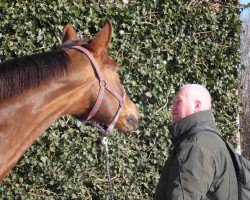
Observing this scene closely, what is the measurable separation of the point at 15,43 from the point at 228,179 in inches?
105

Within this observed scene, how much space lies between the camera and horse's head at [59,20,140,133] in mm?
2951

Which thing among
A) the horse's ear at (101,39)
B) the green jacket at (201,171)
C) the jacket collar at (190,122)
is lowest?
the green jacket at (201,171)

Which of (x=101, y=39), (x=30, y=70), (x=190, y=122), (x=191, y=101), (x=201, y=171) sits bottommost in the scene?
(x=201, y=171)

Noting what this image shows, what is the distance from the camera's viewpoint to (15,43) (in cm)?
451

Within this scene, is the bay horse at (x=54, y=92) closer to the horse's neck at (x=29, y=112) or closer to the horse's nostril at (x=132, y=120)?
the horse's neck at (x=29, y=112)

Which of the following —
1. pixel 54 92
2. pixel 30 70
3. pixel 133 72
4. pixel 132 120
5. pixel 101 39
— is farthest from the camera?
pixel 133 72

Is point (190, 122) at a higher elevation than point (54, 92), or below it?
below

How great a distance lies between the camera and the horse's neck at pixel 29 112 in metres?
2.63

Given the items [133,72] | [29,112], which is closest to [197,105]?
[29,112]

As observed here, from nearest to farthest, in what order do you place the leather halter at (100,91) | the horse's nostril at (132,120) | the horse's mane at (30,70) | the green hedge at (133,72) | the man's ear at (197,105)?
the horse's mane at (30,70) → the leather halter at (100,91) → the man's ear at (197,105) → the horse's nostril at (132,120) → the green hedge at (133,72)

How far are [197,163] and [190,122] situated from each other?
38 cm

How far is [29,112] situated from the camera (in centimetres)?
272

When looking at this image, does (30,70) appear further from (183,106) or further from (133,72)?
(133,72)

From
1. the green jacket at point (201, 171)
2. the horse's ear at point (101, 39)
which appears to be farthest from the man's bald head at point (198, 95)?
the horse's ear at point (101, 39)
